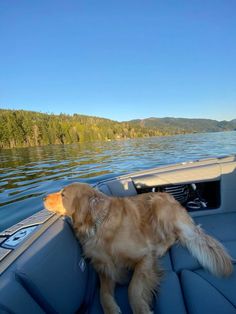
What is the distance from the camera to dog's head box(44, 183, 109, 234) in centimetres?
282

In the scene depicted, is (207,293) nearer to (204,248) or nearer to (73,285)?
(204,248)

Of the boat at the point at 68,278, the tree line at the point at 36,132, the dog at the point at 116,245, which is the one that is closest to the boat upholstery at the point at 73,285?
the boat at the point at 68,278

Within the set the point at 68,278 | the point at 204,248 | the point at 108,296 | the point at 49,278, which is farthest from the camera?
the point at 204,248

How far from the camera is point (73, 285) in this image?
8.04ft

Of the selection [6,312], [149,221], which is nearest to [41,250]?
[6,312]

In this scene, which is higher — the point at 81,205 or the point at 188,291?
the point at 81,205

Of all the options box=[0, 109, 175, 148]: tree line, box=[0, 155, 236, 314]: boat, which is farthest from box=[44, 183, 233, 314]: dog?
box=[0, 109, 175, 148]: tree line

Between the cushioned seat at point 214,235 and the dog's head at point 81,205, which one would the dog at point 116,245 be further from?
the cushioned seat at point 214,235

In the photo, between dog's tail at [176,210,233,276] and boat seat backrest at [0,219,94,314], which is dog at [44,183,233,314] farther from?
boat seat backrest at [0,219,94,314]

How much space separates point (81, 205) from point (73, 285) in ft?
2.59

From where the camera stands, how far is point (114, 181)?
16.4 feet

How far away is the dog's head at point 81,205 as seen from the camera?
9.26ft

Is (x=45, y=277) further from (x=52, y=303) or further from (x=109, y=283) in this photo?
(x=109, y=283)

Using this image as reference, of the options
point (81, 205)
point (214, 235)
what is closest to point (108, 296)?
point (81, 205)
